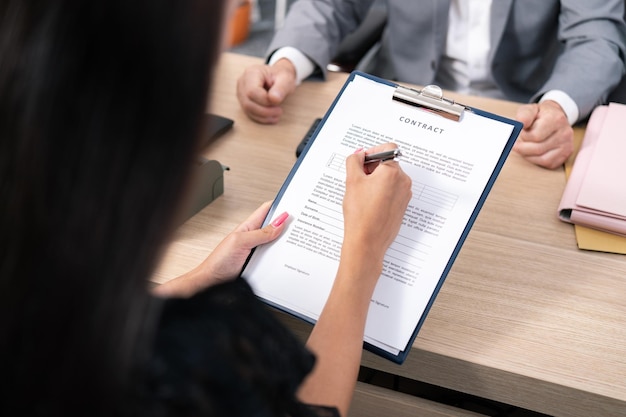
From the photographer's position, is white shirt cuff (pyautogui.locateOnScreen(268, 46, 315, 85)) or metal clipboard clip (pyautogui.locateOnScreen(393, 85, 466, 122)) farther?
white shirt cuff (pyautogui.locateOnScreen(268, 46, 315, 85))

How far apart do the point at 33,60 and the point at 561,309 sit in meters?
0.70

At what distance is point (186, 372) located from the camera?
44 cm

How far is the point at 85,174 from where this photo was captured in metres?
0.39

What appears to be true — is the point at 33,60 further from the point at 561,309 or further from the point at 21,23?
the point at 561,309

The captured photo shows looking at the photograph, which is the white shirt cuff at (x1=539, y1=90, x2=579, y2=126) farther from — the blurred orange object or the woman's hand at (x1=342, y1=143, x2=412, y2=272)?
the blurred orange object

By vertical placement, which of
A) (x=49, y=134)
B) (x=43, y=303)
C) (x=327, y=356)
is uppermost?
(x=49, y=134)

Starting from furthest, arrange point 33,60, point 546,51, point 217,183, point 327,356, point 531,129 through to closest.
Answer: point 546,51, point 531,129, point 217,183, point 327,356, point 33,60

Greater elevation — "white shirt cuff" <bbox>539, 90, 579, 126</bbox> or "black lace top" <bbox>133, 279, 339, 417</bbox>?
"white shirt cuff" <bbox>539, 90, 579, 126</bbox>

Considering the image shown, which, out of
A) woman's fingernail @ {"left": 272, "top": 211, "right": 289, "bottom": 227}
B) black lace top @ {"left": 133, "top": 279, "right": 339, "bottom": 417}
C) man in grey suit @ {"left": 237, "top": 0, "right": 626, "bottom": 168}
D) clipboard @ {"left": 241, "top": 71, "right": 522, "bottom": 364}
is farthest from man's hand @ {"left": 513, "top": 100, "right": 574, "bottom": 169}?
black lace top @ {"left": 133, "top": 279, "right": 339, "bottom": 417}

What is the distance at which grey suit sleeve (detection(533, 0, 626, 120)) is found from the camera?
3.71ft

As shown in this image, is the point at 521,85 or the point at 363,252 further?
the point at 521,85

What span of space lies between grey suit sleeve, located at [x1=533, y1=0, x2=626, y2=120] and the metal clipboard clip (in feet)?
1.29

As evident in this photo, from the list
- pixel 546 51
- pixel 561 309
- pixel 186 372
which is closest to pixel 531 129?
pixel 561 309

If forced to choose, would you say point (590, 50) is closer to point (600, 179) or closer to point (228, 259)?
point (600, 179)
